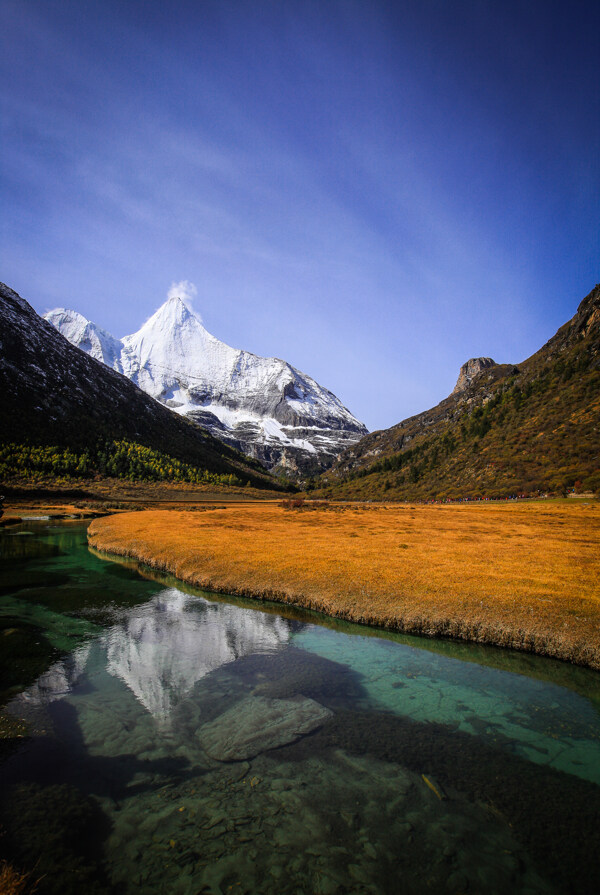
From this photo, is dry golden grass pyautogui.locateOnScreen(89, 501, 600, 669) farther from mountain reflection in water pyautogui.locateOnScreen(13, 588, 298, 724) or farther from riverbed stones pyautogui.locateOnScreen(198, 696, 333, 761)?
riverbed stones pyautogui.locateOnScreen(198, 696, 333, 761)

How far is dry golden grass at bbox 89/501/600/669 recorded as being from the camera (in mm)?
22078

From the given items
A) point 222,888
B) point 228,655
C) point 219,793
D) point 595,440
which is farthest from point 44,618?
point 595,440

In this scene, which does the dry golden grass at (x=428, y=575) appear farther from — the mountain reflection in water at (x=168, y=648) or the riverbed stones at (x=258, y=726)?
the riverbed stones at (x=258, y=726)

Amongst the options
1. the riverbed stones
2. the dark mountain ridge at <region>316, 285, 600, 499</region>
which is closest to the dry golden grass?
the riverbed stones

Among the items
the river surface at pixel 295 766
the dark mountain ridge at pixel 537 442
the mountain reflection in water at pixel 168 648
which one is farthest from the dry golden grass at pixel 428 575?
the dark mountain ridge at pixel 537 442

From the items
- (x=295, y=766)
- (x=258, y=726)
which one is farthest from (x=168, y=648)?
(x=295, y=766)

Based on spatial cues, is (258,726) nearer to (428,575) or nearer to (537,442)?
(428,575)

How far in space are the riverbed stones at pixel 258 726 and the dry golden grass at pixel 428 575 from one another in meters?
10.7

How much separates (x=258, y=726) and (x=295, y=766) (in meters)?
2.47

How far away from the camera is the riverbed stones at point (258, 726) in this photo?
13297mm

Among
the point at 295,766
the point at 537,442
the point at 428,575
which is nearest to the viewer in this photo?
the point at 295,766

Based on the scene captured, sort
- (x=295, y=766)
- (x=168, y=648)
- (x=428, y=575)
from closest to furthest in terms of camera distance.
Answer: (x=295, y=766) → (x=168, y=648) → (x=428, y=575)

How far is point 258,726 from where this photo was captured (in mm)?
14531

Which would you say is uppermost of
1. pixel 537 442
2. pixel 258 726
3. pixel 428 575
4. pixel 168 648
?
pixel 537 442
